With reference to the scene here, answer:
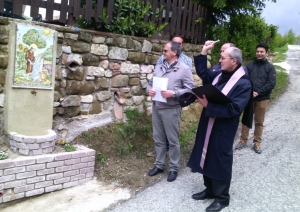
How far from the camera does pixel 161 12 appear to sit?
5465mm

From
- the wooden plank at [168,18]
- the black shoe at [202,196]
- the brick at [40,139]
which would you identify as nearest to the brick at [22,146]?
the brick at [40,139]

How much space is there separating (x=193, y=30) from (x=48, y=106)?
139 inches

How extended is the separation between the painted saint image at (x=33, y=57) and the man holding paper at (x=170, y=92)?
1400mm

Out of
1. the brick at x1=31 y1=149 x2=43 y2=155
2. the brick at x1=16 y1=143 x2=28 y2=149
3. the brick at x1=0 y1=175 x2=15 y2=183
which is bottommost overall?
the brick at x1=0 y1=175 x2=15 y2=183

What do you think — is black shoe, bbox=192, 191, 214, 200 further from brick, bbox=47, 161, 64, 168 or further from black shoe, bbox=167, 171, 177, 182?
brick, bbox=47, 161, 64, 168

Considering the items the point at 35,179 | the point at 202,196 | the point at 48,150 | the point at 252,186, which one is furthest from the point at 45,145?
the point at 252,186

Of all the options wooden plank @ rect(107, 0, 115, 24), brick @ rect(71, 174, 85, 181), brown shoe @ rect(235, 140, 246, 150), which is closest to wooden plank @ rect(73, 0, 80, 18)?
wooden plank @ rect(107, 0, 115, 24)

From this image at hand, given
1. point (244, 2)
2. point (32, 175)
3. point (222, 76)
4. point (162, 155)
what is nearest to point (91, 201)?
point (32, 175)

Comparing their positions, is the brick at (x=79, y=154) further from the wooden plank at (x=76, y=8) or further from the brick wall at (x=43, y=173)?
the wooden plank at (x=76, y=8)

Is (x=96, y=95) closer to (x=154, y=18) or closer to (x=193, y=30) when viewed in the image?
(x=154, y=18)

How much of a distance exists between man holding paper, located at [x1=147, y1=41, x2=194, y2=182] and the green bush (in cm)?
126

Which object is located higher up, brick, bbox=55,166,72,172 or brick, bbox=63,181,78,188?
brick, bbox=55,166,72,172

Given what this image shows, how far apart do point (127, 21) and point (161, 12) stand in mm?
857

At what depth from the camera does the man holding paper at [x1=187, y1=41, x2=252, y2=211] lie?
10.0 feet
